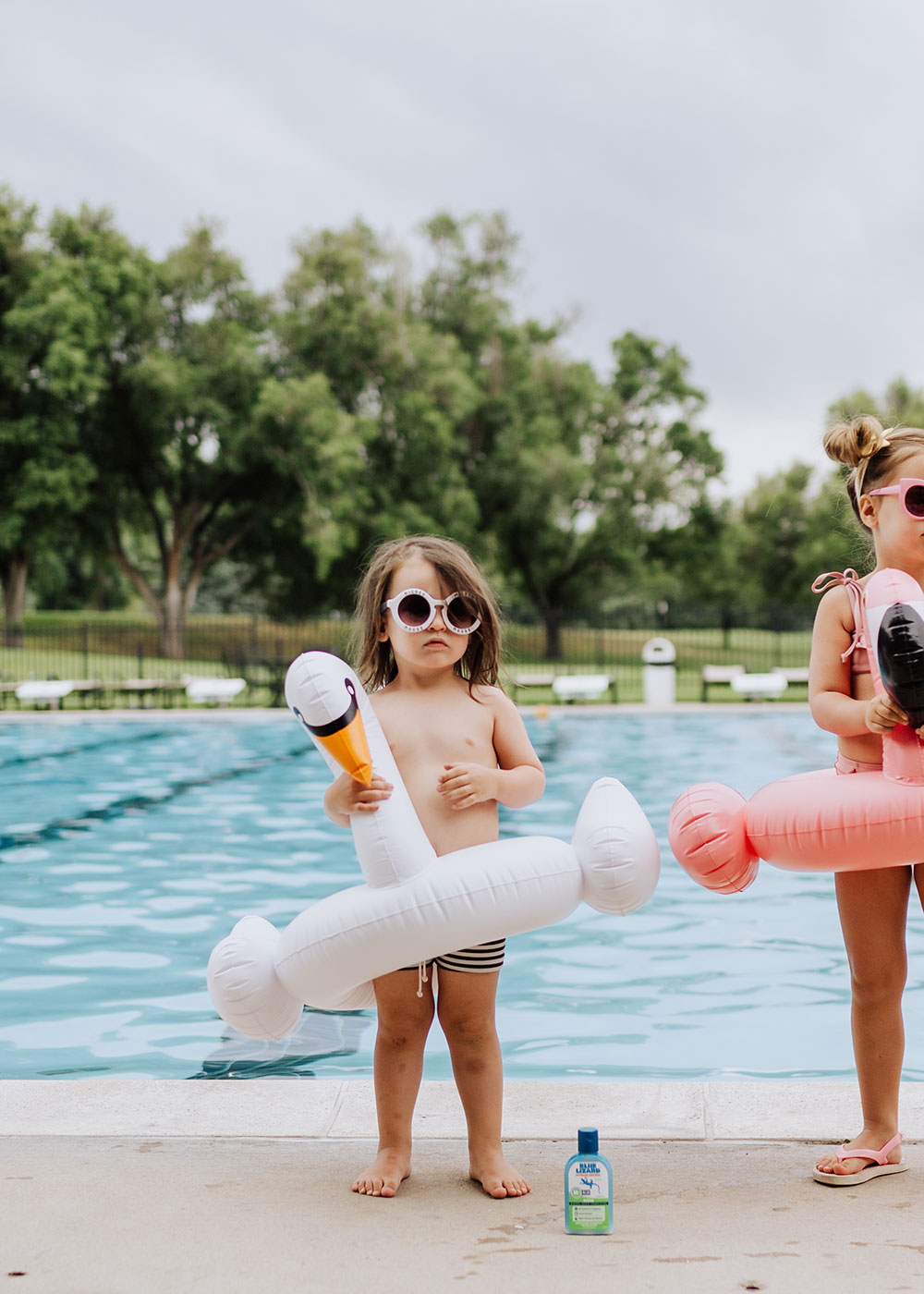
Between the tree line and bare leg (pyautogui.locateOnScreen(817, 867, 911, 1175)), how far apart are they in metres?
28.7

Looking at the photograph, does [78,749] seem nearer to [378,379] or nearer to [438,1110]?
[438,1110]

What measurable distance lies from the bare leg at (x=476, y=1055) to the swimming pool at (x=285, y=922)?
169cm

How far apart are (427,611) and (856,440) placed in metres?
1.14

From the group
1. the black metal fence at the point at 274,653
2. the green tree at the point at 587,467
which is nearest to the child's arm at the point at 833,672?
the black metal fence at the point at 274,653

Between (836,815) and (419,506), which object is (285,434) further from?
(836,815)

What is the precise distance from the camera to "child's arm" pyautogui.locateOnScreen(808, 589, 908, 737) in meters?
2.85

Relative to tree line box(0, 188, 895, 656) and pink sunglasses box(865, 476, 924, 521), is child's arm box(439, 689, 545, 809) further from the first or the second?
tree line box(0, 188, 895, 656)

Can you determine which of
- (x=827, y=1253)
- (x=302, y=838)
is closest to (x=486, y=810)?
(x=827, y=1253)

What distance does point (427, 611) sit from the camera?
9.58ft

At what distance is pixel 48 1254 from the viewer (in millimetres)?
2395

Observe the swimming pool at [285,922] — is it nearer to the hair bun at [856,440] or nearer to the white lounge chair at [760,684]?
the hair bun at [856,440]

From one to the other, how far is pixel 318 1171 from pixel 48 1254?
712 millimetres

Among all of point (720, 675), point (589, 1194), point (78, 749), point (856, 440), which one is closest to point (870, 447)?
point (856, 440)

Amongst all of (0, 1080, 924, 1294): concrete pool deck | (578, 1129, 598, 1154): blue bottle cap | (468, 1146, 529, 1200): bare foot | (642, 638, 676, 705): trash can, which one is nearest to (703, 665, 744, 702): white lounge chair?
(642, 638, 676, 705): trash can
